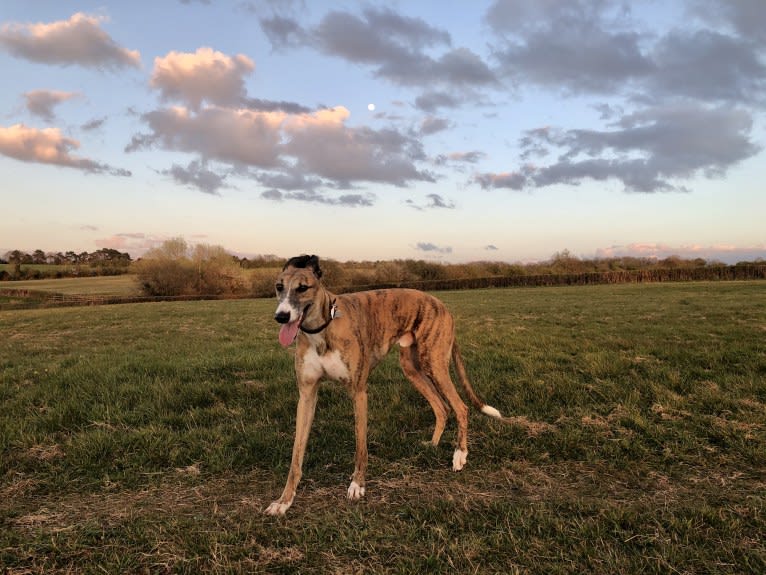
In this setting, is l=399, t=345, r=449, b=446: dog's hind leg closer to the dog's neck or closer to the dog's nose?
the dog's neck

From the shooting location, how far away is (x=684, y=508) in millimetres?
3945

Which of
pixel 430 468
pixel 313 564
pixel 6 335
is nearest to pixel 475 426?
pixel 430 468

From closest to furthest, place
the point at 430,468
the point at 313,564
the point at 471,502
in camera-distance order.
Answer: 1. the point at 313,564
2. the point at 471,502
3. the point at 430,468

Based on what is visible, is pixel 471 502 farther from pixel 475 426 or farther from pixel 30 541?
pixel 30 541

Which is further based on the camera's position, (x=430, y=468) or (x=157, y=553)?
(x=430, y=468)

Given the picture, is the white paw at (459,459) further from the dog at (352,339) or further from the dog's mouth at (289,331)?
the dog's mouth at (289,331)

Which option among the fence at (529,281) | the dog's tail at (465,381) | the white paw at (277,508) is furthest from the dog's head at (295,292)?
the fence at (529,281)

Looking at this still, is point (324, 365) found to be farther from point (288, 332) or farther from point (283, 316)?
point (283, 316)

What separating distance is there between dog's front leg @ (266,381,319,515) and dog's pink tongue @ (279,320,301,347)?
1.98 feet

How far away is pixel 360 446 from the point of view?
181 inches

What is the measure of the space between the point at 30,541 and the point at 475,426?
4.68m

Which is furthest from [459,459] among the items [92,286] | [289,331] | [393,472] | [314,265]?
[92,286]

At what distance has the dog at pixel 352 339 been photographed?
4.45m

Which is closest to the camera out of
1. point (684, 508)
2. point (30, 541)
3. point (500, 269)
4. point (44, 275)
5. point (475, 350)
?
point (30, 541)
